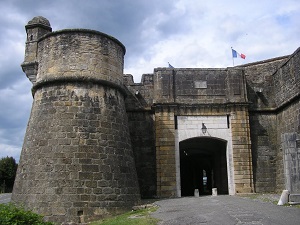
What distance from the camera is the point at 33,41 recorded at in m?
15.0

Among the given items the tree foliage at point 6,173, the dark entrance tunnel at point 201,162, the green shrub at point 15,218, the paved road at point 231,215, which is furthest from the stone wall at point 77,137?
the tree foliage at point 6,173

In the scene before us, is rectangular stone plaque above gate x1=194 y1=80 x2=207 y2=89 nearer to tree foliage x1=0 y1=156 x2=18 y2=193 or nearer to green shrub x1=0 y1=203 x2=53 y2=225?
green shrub x1=0 y1=203 x2=53 y2=225

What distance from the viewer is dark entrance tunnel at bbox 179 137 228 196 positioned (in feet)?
59.7

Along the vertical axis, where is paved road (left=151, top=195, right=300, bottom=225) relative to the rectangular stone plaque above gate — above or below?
below

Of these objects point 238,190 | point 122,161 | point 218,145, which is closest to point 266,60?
point 218,145

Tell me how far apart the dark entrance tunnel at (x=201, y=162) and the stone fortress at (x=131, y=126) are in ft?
0.67

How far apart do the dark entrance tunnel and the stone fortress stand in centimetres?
20

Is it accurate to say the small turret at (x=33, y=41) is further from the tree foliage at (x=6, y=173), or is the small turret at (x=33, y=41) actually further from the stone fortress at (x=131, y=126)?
the tree foliage at (x=6, y=173)

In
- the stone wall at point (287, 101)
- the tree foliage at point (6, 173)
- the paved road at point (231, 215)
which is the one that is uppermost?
the stone wall at point (287, 101)

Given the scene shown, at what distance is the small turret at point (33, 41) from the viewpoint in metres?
14.6

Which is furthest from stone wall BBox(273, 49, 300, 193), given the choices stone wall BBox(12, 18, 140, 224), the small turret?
the small turret

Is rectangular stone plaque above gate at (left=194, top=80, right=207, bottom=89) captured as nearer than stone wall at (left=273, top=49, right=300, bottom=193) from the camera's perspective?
No

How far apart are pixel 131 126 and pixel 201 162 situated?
1287 cm

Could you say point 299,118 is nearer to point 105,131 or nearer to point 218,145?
point 218,145
